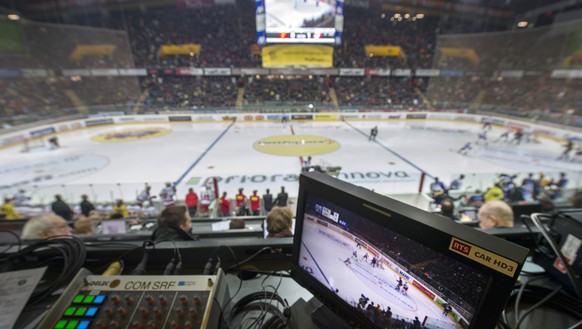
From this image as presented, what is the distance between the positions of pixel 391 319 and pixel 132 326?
0.76 meters

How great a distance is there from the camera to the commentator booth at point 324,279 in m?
0.55

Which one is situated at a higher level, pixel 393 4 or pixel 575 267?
pixel 393 4

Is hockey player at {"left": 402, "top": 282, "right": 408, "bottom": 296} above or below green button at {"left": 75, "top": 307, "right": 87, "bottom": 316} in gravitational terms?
above

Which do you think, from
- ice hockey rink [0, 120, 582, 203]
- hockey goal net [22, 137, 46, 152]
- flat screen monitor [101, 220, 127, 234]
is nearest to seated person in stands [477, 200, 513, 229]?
flat screen monitor [101, 220, 127, 234]

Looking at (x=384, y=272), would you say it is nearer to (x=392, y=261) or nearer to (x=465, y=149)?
(x=392, y=261)

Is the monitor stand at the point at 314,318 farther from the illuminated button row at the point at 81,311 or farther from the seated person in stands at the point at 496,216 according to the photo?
the seated person in stands at the point at 496,216

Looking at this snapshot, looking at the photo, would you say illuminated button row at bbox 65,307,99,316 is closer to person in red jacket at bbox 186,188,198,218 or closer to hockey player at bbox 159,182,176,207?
person in red jacket at bbox 186,188,198,218

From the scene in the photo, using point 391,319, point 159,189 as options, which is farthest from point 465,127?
point 391,319

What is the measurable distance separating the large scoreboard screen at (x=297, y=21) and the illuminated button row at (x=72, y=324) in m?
5.15

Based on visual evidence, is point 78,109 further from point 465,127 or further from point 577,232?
point 465,127

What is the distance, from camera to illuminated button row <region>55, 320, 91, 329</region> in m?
0.76

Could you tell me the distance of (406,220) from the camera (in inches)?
23.9

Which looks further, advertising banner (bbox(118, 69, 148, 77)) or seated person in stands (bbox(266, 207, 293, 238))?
advertising banner (bbox(118, 69, 148, 77))

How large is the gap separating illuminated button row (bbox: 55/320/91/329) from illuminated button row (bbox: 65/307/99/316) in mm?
22
